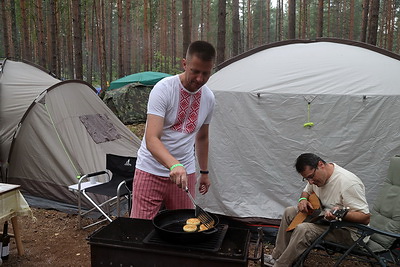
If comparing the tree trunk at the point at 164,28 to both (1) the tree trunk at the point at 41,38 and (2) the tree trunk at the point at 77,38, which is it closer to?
(1) the tree trunk at the point at 41,38

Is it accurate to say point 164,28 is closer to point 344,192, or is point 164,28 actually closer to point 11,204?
point 11,204

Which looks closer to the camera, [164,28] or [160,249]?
[160,249]

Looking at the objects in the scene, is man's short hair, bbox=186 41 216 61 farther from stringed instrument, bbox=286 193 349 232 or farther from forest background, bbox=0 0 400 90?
forest background, bbox=0 0 400 90

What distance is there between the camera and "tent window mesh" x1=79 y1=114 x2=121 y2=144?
5.22m

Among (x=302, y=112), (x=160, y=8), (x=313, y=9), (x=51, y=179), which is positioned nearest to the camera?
(x=302, y=112)

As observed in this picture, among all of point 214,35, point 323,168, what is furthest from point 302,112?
point 214,35

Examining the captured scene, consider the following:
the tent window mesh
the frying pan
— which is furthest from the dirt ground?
the frying pan

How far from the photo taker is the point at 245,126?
3.89 meters

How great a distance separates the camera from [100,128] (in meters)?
5.43

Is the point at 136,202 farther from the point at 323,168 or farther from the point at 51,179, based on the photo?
the point at 51,179

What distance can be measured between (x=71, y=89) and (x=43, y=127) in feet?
2.50

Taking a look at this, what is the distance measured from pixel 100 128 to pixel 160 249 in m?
4.10

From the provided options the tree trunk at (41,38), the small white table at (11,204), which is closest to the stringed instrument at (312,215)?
the small white table at (11,204)

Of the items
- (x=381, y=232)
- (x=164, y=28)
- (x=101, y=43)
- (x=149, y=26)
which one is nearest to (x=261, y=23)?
(x=164, y=28)
